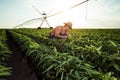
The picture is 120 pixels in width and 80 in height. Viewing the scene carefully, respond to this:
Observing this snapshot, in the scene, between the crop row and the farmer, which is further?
the farmer

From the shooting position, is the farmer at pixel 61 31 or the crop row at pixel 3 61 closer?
the crop row at pixel 3 61

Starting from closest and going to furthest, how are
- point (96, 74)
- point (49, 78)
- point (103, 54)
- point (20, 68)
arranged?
1. point (96, 74)
2. point (49, 78)
3. point (103, 54)
4. point (20, 68)

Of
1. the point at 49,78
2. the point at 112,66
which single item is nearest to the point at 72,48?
the point at 112,66

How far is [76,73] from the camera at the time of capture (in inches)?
104

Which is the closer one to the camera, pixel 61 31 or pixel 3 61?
pixel 3 61

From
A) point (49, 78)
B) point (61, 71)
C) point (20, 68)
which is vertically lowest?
point (20, 68)

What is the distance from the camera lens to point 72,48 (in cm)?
493

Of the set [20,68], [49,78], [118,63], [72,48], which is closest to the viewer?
[49,78]

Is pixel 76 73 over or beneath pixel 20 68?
over

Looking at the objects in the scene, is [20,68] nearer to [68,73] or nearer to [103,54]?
[103,54]

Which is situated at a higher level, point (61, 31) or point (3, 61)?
point (61, 31)

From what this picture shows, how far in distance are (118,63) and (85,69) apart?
3.99 feet

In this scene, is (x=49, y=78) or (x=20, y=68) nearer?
(x=49, y=78)

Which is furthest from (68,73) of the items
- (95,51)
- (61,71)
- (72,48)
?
(72,48)
